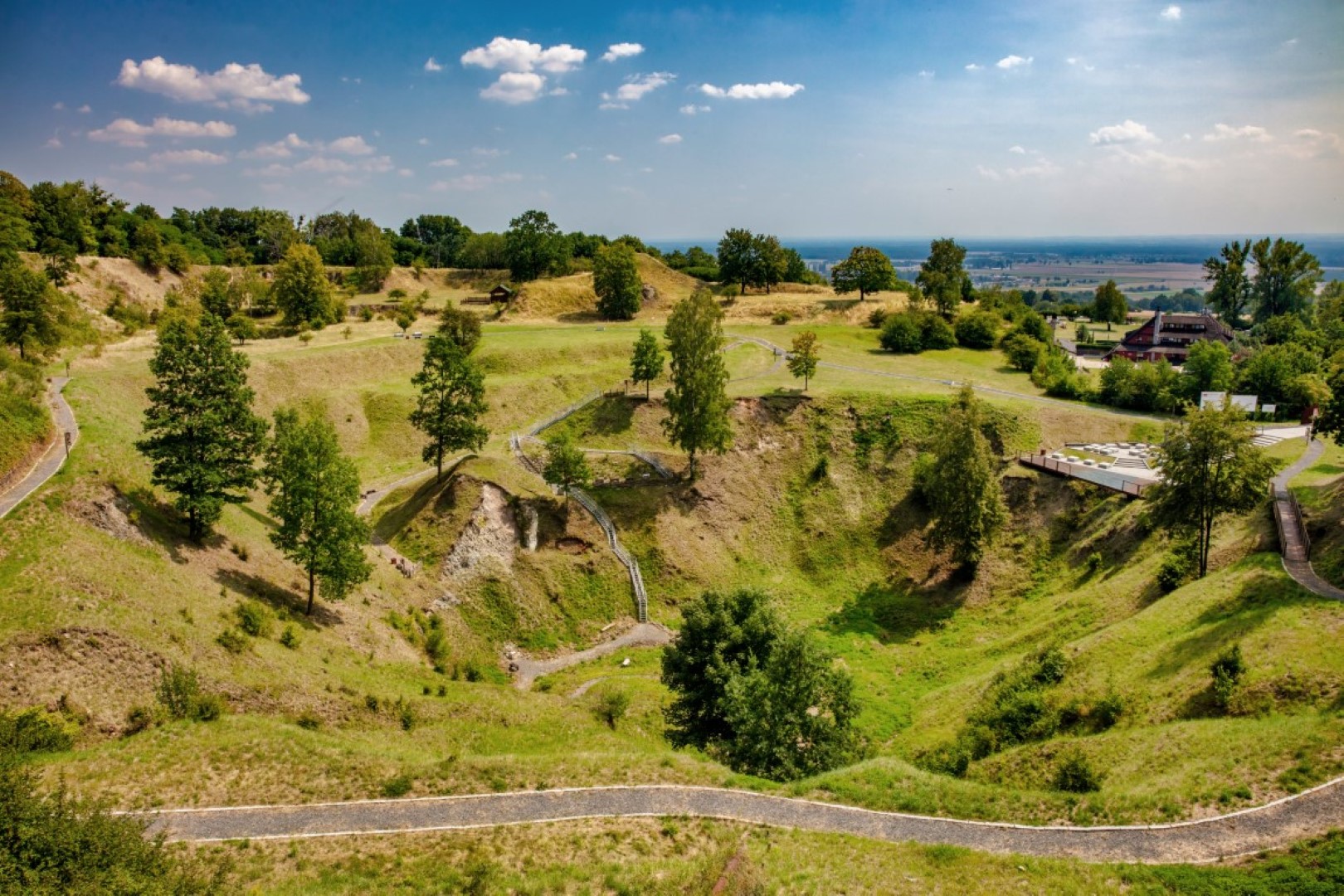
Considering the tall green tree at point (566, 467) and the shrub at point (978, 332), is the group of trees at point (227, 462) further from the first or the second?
the shrub at point (978, 332)

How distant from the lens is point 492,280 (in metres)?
124

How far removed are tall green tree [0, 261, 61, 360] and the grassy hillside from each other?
4.48 m

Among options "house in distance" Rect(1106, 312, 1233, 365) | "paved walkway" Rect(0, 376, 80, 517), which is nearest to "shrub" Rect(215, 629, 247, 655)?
"paved walkway" Rect(0, 376, 80, 517)

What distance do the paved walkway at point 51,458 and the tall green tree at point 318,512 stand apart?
32.7 feet

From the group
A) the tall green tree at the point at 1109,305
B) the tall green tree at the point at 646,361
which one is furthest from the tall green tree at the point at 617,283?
the tall green tree at the point at 1109,305

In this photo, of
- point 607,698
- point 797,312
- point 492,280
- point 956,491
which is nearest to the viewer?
point 607,698

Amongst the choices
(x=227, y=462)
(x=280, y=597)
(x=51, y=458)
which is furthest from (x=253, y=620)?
(x=51, y=458)

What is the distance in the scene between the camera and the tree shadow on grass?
3756 cm

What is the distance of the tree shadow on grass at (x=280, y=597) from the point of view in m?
37.6

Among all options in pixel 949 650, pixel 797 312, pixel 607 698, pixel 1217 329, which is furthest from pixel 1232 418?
pixel 1217 329

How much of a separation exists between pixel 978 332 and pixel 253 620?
295ft

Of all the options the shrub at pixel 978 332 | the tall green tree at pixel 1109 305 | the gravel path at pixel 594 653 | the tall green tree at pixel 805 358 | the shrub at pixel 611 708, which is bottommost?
the gravel path at pixel 594 653

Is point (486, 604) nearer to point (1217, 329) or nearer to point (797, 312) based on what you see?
point (797, 312)

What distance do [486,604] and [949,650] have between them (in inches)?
1217
